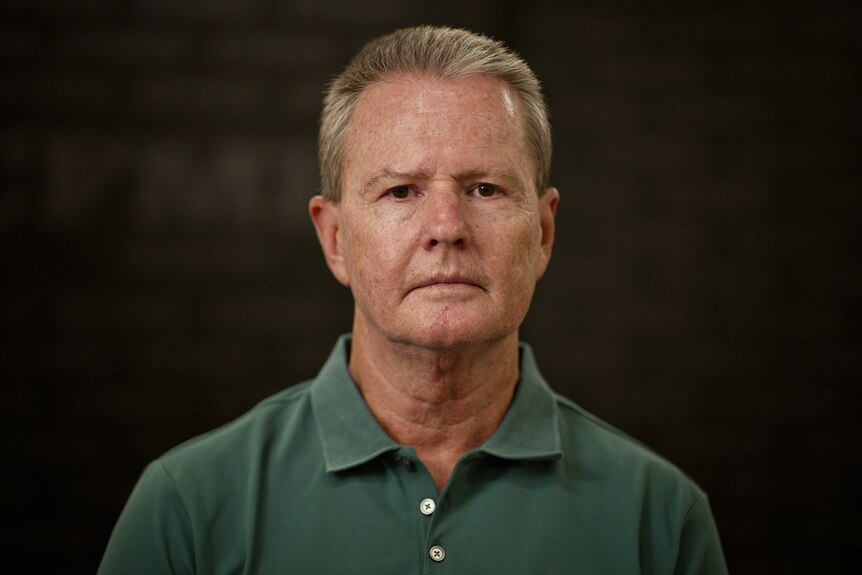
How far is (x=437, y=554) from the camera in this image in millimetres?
1571

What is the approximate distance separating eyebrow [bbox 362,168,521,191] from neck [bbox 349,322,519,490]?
1.08ft

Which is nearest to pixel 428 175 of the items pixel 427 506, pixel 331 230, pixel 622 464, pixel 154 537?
pixel 331 230

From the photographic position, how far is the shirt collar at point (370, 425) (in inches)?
66.2

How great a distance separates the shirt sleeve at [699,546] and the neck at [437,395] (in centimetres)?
45

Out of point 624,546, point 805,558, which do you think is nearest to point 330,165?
point 624,546

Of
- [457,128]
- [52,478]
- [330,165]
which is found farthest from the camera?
[52,478]

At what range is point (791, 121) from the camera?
283 centimetres

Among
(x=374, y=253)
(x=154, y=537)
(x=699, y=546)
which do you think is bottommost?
(x=699, y=546)

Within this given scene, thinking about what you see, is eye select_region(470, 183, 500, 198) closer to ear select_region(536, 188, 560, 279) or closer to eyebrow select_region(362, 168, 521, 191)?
eyebrow select_region(362, 168, 521, 191)

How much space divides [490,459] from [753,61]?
187cm

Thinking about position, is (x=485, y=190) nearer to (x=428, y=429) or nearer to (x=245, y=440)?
(x=428, y=429)

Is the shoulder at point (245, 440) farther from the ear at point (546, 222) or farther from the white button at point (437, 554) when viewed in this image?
the ear at point (546, 222)

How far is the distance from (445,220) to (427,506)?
551 millimetres

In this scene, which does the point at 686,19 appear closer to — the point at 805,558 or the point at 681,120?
the point at 681,120
